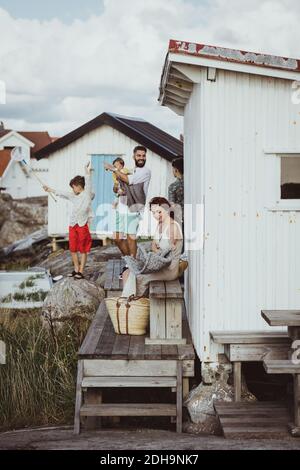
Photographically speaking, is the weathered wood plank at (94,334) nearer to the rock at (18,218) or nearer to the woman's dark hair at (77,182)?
the woman's dark hair at (77,182)

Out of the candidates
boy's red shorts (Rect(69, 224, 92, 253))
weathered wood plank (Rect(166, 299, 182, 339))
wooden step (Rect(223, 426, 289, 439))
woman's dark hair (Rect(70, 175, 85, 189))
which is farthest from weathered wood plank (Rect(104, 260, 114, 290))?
wooden step (Rect(223, 426, 289, 439))

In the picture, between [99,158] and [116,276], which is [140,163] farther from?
[99,158]

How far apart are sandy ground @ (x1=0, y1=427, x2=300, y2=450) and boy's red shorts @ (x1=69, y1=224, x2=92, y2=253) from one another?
232 inches

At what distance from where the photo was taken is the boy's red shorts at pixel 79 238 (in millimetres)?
13091

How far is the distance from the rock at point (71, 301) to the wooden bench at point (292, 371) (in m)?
4.80

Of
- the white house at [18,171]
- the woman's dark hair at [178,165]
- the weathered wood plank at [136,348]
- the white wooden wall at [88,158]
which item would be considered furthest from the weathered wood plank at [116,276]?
the white house at [18,171]

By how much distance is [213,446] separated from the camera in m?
6.53

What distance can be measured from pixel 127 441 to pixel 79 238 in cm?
675

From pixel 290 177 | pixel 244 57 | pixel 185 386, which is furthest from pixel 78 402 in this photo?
pixel 244 57

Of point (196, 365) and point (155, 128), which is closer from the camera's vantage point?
point (196, 365)

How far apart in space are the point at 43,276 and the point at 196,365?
746 centimetres

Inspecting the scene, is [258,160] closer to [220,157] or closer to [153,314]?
[220,157]

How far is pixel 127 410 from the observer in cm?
748
